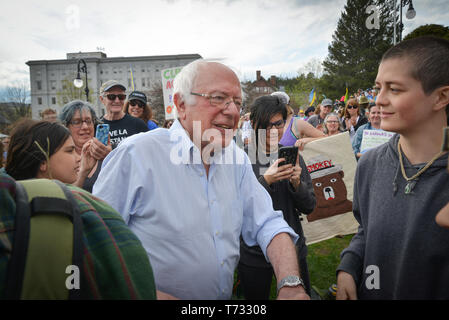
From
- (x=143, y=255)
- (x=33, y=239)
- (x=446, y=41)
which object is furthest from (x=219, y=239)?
(x=446, y=41)

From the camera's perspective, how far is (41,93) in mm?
78312

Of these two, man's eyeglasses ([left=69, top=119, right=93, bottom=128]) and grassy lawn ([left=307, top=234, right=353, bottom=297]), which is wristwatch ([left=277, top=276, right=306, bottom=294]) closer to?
grassy lawn ([left=307, top=234, right=353, bottom=297])

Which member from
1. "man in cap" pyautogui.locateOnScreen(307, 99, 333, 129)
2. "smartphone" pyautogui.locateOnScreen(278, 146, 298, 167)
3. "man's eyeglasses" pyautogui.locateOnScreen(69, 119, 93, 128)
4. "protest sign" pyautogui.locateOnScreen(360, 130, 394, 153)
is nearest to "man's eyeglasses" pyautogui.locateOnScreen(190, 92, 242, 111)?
"smartphone" pyautogui.locateOnScreen(278, 146, 298, 167)

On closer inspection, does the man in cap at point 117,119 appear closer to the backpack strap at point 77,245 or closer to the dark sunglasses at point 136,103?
the dark sunglasses at point 136,103

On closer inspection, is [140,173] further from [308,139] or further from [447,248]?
[308,139]

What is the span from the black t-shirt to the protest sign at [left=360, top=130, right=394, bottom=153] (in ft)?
13.7

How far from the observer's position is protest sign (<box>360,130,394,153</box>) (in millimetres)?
4891

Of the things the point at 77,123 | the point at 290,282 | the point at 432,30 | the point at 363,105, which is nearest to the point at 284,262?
the point at 290,282

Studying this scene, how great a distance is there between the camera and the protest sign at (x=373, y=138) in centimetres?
489

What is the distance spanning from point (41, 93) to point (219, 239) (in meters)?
94.8

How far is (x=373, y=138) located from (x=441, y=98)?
395 cm

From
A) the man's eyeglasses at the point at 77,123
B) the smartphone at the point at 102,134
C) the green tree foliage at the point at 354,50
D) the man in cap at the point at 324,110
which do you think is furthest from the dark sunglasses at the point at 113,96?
the green tree foliage at the point at 354,50

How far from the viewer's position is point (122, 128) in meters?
4.91

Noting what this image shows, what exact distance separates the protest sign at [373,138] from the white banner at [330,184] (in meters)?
0.33
